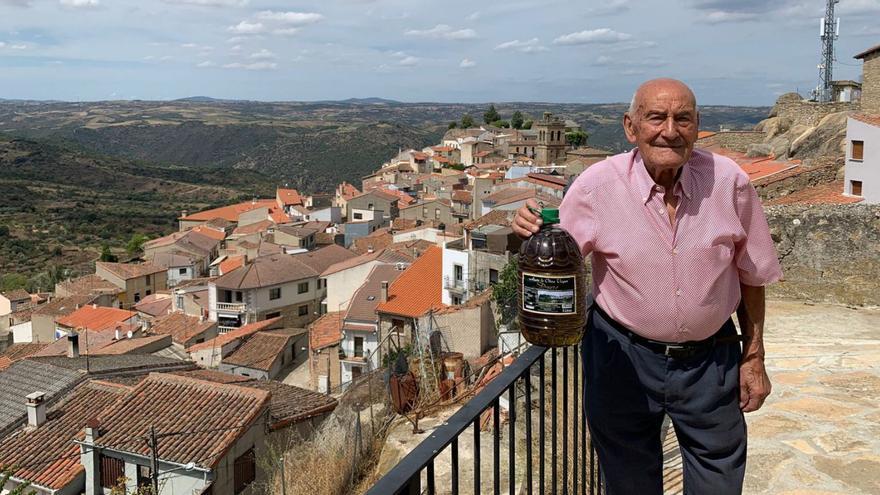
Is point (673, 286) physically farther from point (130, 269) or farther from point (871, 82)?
point (130, 269)

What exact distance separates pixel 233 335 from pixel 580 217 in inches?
1140

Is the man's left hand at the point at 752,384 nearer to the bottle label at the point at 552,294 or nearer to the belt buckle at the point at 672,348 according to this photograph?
the belt buckle at the point at 672,348

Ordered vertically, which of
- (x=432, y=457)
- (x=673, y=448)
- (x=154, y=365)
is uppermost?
(x=432, y=457)

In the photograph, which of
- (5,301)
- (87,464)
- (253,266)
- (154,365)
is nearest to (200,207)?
(5,301)

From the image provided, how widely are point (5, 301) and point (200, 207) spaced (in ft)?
180

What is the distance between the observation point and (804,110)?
27.1 meters

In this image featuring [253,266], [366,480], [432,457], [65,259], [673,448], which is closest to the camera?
[432,457]

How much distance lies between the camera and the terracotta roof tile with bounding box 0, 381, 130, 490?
13820 millimetres

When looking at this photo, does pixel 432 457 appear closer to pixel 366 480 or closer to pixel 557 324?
pixel 557 324

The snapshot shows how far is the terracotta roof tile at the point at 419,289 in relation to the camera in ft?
84.5

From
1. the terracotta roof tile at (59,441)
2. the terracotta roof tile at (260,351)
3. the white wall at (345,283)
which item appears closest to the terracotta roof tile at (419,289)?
the terracotta roof tile at (260,351)

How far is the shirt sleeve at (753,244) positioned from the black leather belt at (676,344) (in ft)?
0.77

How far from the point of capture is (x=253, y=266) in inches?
1437

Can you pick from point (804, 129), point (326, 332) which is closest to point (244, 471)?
point (326, 332)
